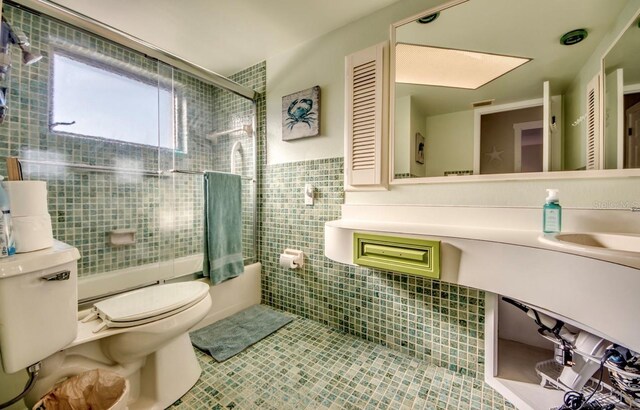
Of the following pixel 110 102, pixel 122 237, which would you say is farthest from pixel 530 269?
pixel 110 102

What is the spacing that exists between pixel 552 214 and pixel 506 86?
2.04 feet

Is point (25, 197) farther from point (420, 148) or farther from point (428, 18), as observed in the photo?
point (428, 18)

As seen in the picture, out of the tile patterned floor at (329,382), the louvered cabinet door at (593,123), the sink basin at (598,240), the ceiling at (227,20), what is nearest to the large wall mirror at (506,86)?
the louvered cabinet door at (593,123)

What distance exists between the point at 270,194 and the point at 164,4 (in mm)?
1325

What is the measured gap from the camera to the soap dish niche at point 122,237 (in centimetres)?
168

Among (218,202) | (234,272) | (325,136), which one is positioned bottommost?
(234,272)

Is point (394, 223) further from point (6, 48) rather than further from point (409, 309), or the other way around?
point (6, 48)

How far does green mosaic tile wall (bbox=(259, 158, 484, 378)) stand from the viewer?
125 centimetres

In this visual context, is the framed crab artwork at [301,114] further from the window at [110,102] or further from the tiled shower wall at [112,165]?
the window at [110,102]

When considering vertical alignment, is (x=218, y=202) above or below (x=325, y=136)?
below

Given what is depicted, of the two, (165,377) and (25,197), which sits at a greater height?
(25,197)

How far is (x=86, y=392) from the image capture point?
0.92 metres

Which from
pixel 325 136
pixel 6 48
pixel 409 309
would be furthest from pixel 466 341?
pixel 6 48

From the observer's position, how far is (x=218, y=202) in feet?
5.90
